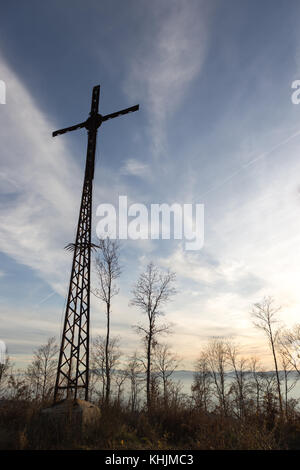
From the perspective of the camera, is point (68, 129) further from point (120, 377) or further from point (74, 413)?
point (120, 377)

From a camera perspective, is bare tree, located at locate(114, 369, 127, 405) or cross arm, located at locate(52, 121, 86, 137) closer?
cross arm, located at locate(52, 121, 86, 137)

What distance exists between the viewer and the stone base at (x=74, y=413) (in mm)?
7023

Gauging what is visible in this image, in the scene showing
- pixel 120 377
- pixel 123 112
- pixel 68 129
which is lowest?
pixel 120 377

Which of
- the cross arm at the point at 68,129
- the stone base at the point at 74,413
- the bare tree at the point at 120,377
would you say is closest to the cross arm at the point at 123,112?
the cross arm at the point at 68,129

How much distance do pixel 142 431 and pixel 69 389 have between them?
118 inches

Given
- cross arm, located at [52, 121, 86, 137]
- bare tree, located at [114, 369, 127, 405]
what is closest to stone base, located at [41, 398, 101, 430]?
cross arm, located at [52, 121, 86, 137]

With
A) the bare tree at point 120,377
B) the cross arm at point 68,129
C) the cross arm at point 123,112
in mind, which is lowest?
the bare tree at point 120,377

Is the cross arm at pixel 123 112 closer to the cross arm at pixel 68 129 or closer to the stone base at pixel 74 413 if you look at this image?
the cross arm at pixel 68 129

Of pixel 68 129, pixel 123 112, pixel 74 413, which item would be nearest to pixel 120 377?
pixel 74 413

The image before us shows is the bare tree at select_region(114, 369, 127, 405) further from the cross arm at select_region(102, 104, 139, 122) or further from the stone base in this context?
the cross arm at select_region(102, 104, 139, 122)

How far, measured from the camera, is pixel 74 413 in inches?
284

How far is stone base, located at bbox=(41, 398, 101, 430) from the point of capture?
7.02 m

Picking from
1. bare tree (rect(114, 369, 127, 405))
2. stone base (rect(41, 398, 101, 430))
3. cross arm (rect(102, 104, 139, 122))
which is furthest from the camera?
bare tree (rect(114, 369, 127, 405))
